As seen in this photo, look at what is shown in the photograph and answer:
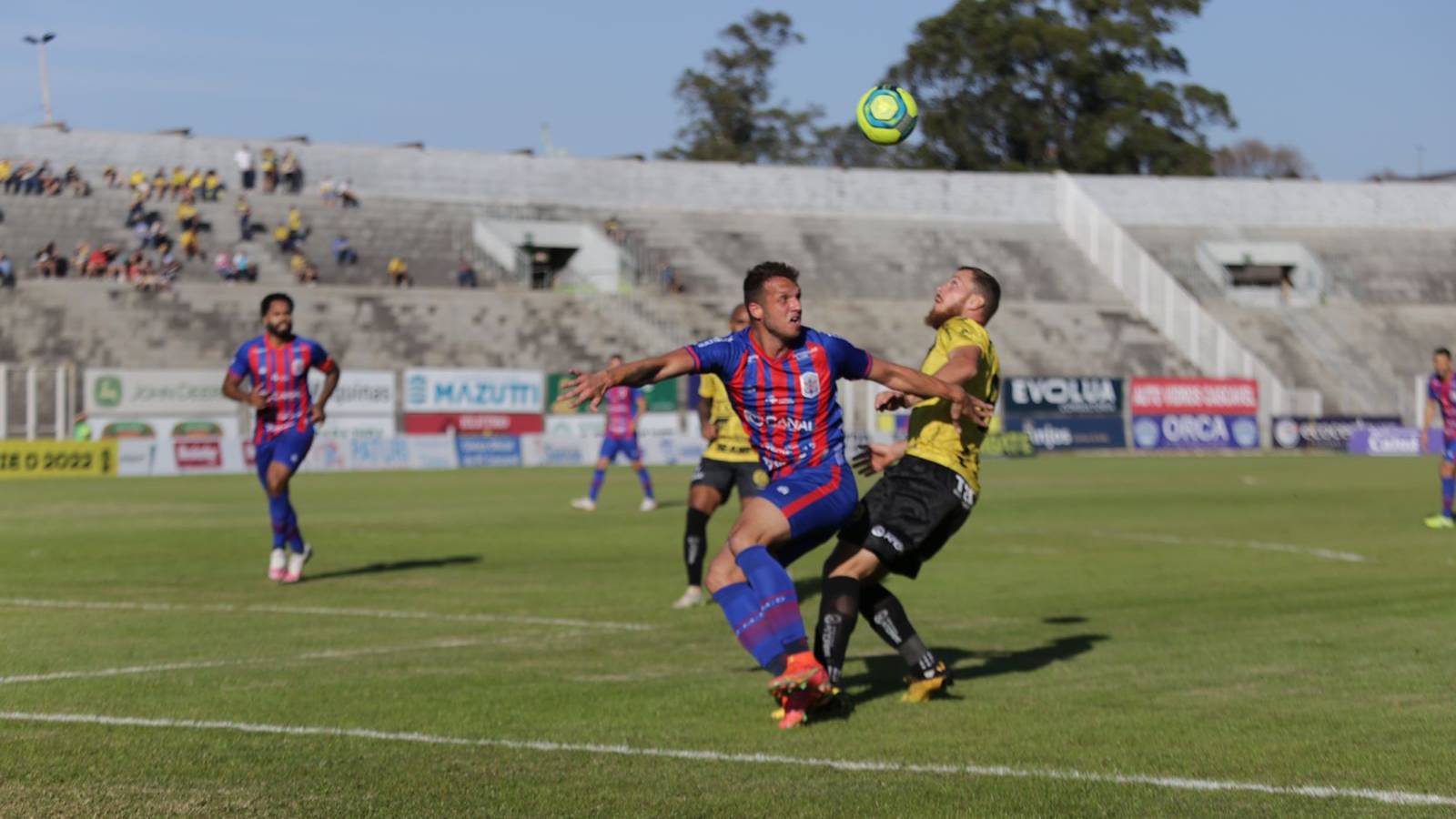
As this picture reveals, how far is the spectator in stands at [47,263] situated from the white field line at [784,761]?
50.3 meters

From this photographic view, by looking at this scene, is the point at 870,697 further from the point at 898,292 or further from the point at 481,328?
the point at 898,292

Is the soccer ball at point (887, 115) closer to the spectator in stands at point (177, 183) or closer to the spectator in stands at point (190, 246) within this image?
the spectator in stands at point (190, 246)

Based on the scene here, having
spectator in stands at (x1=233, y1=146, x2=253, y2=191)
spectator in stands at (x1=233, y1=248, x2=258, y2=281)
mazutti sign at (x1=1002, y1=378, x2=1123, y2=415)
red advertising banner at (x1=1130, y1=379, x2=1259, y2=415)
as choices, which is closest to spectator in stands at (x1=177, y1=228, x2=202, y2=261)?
spectator in stands at (x1=233, y1=248, x2=258, y2=281)

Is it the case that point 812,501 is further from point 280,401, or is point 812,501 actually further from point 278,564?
point 278,564

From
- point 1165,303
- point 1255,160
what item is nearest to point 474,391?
point 1165,303

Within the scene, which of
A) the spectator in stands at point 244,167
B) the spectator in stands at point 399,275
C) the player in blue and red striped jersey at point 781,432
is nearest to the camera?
the player in blue and red striped jersey at point 781,432

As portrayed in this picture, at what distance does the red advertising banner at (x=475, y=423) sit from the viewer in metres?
49.2

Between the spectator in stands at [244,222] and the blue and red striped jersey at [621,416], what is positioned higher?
the spectator in stands at [244,222]

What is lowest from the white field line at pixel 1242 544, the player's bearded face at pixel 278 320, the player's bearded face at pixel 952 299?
the white field line at pixel 1242 544

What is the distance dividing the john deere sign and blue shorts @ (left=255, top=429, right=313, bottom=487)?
3252 centimetres

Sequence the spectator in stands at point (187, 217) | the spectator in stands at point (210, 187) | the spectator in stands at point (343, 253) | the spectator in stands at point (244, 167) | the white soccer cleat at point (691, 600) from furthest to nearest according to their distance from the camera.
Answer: the spectator in stands at point (244, 167), the spectator in stands at point (210, 187), the spectator in stands at point (343, 253), the spectator in stands at point (187, 217), the white soccer cleat at point (691, 600)

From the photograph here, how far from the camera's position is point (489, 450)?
4722 cm

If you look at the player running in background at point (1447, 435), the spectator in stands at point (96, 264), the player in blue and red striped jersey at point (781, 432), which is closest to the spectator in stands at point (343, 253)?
the spectator in stands at point (96, 264)

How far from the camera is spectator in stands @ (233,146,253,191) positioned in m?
63.1
